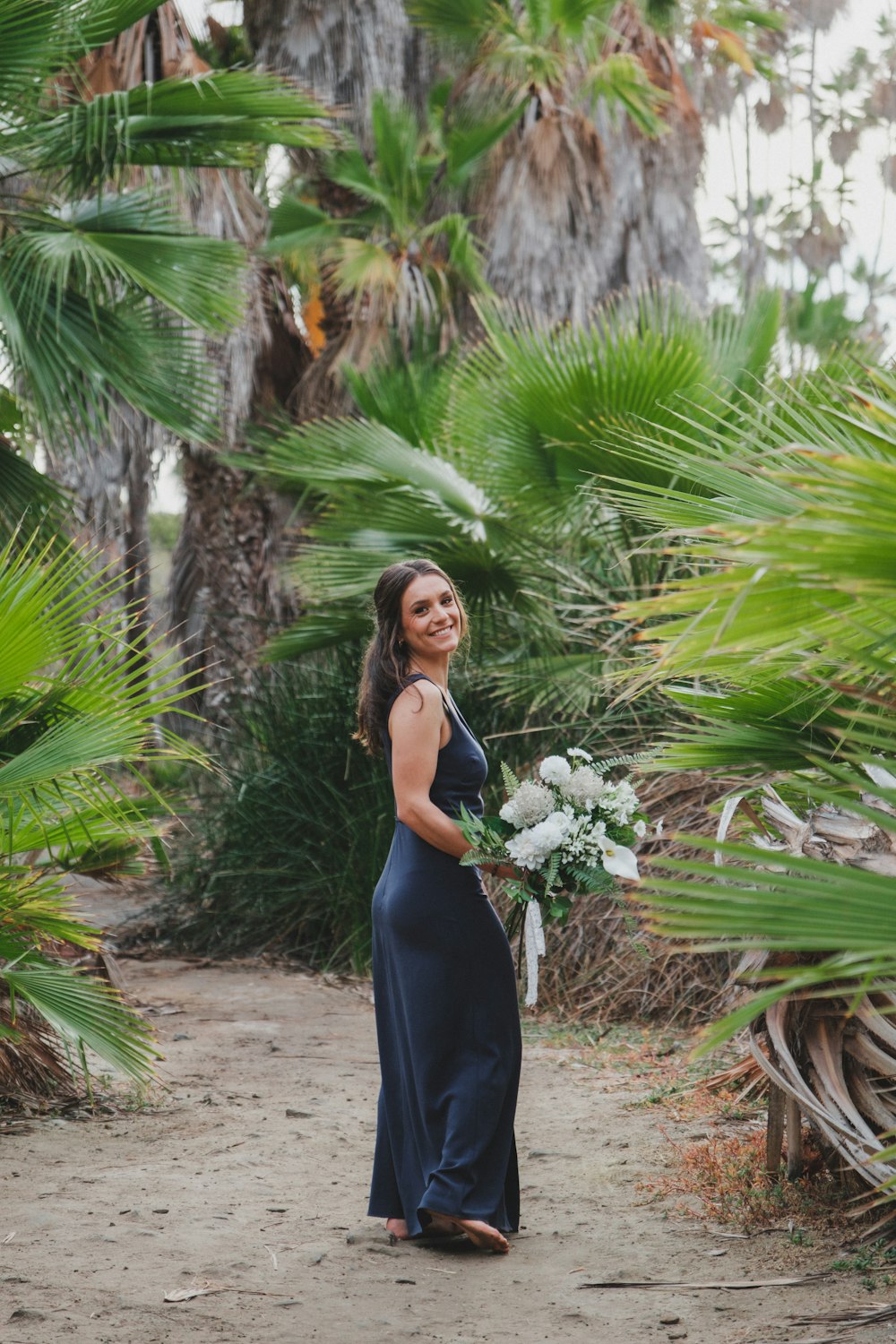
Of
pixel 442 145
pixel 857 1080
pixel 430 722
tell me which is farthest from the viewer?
pixel 442 145

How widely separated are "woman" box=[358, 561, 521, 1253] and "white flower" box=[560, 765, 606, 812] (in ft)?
0.99

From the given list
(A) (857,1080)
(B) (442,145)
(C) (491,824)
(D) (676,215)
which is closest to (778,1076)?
(A) (857,1080)

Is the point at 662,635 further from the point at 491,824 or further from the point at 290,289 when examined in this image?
the point at 290,289

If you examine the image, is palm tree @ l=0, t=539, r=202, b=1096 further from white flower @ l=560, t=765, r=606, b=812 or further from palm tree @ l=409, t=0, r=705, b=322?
palm tree @ l=409, t=0, r=705, b=322

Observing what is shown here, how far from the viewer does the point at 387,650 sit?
12.4 feet

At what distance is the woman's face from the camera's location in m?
3.71

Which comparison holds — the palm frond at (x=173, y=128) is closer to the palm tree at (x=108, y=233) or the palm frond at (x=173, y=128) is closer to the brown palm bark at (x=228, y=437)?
the palm tree at (x=108, y=233)

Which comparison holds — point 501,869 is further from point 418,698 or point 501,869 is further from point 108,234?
point 108,234

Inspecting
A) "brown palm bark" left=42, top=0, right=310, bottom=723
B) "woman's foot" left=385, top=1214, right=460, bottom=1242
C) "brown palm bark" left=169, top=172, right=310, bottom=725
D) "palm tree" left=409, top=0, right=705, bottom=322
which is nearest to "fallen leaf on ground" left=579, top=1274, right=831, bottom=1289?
"woman's foot" left=385, top=1214, right=460, bottom=1242

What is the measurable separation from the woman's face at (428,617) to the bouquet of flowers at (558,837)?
506 millimetres

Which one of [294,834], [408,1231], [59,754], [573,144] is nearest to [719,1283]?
[408,1231]

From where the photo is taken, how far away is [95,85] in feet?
27.9

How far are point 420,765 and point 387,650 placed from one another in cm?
39

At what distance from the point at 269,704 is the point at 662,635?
645 cm
